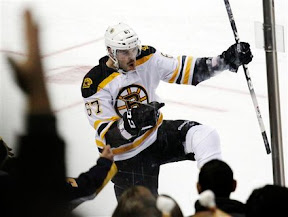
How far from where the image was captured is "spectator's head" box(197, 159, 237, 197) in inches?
83.0

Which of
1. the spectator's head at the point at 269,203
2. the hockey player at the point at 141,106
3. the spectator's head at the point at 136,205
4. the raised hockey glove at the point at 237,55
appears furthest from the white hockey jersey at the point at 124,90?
the spectator's head at the point at 269,203

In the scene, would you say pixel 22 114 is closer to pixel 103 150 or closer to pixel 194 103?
pixel 103 150

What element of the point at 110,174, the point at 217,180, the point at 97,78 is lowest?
the point at 110,174

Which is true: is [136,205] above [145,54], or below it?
below

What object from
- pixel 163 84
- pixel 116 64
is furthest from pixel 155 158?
pixel 116 64

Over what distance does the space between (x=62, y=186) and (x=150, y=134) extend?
1.27 ft

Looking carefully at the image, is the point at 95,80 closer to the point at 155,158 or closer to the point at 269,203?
the point at 155,158

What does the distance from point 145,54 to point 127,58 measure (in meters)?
0.07

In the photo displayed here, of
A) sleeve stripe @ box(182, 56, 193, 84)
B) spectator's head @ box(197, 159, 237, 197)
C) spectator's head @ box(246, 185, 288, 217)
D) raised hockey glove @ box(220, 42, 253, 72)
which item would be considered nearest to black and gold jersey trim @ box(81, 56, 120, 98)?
sleeve stripe @ box(182, 56, 193, 84)

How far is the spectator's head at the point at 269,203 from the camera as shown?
1.78 m

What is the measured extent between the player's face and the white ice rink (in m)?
0.07

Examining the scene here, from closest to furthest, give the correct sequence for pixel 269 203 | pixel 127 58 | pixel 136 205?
pixel 269 203 → pixel 136 205 → pixel 127 58

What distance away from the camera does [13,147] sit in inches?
98.0

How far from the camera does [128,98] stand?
2465 mm
